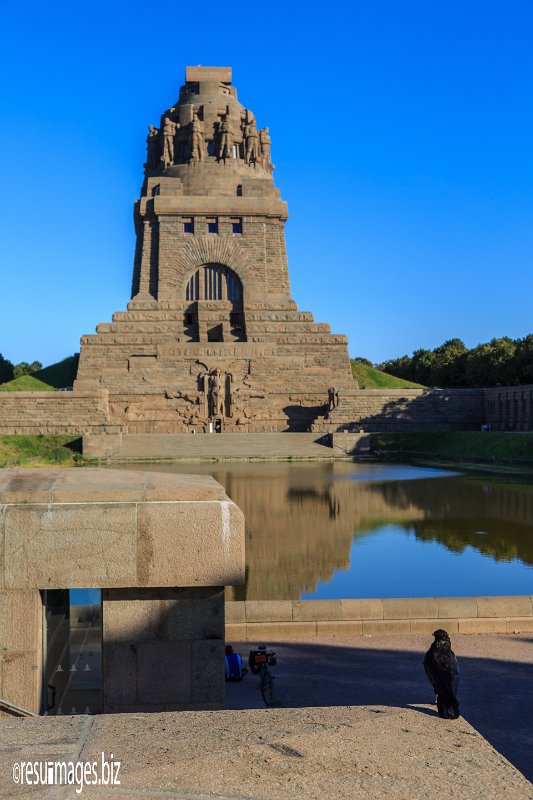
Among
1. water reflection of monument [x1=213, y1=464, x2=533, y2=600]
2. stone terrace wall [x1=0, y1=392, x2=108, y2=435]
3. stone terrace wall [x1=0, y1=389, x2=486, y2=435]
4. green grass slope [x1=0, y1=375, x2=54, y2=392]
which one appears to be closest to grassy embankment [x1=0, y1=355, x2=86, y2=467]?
stone terrace wall [x1=0, y1=389, x2=486, y2=435]

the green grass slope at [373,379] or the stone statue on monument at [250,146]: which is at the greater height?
the stone statue on monument at [250,146]

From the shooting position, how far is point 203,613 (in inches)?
247

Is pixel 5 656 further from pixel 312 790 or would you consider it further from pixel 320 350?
pixel 320 350

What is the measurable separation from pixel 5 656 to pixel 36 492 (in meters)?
1.25

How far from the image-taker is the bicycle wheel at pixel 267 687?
762 cm

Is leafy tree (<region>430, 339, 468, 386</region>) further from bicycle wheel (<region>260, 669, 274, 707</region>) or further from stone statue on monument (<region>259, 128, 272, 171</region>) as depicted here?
bicycle wheel (<region>260, 669, 274, 707</region>)

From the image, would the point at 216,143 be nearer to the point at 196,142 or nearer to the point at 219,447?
the point at 196,142

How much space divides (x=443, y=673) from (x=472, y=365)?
65.5 metres

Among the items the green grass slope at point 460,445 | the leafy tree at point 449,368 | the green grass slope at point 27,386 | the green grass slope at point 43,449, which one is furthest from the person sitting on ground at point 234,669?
the leafy tree at point 449,368

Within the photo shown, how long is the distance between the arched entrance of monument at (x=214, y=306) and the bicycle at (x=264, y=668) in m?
52.4

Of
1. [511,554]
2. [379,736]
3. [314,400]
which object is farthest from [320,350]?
[379,736]

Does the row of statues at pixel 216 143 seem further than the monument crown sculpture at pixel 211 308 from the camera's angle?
Yes

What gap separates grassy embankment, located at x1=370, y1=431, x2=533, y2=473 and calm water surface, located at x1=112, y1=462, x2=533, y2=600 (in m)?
6.12

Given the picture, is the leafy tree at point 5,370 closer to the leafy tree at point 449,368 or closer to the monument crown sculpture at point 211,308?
the monument crown sculpture at point 211,308
